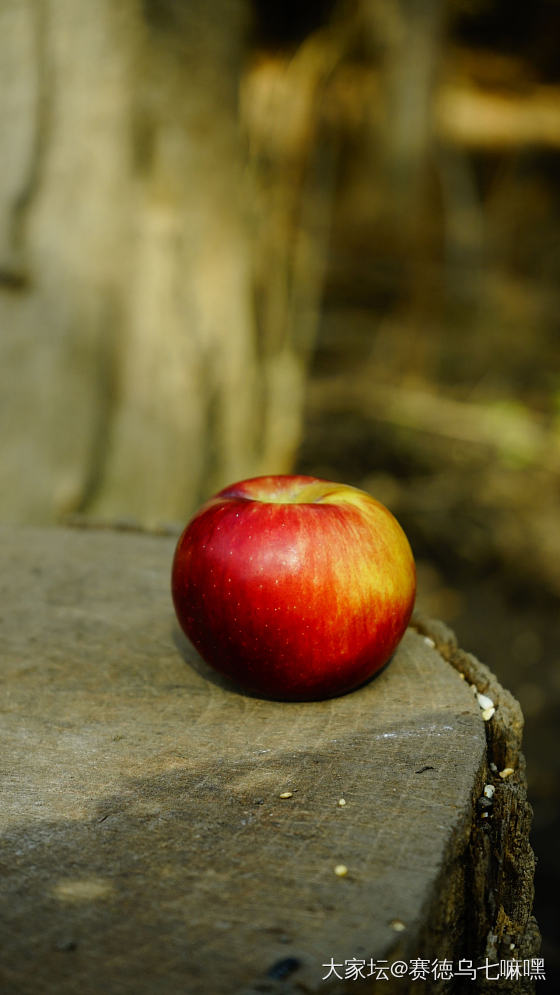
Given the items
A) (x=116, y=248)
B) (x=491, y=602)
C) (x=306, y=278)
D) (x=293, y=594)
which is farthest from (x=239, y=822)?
(x=306, y=278)

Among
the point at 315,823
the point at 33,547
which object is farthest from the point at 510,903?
the point at 33,547

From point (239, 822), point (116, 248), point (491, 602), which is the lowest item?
point (491, 602)

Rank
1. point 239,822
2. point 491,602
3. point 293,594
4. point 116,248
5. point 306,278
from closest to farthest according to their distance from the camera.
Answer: point 239,822 → point 293,594 → point 116,248 → point 491,602 → point 306,278

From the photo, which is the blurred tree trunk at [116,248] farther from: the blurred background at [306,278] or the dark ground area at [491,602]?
the dark ground area at [491,602]

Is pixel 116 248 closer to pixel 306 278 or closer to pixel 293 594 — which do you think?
pixel 293 594

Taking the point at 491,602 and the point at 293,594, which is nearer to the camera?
the point at 293,594

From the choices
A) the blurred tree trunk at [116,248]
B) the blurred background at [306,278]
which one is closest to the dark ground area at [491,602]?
the blurred background at [306,278]

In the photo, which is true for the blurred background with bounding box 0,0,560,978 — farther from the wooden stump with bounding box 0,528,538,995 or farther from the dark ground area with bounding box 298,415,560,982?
the wooden stump with bounding box 0,528,538,995
